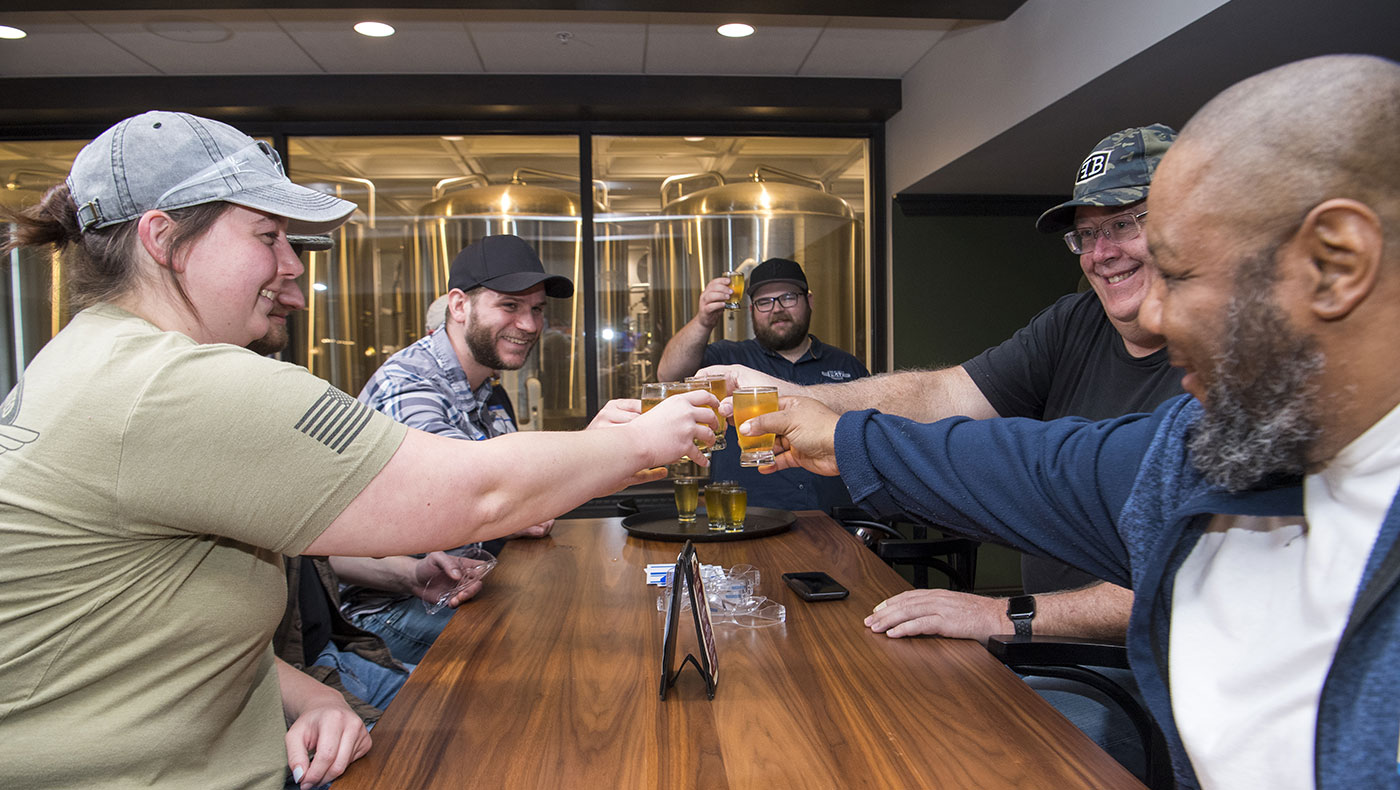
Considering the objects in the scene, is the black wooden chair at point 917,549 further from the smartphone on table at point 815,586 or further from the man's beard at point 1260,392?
the man's beard at point 1260,392

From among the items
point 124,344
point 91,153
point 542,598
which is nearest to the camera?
point 124,344

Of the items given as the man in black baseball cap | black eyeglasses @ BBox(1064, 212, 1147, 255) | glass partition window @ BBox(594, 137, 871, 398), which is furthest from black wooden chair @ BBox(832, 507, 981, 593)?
glass partition window @ BBox(594, 137, 871, 398)

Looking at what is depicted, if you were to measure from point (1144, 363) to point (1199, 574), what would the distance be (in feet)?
4.11

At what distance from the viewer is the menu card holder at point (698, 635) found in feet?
4.26

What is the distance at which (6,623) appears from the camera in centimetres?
108

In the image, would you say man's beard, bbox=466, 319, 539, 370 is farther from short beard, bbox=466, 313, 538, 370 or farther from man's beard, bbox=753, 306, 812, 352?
man's beard, bbox=753, 306, 812, 352

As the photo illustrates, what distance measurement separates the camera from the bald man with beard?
2.65 ft

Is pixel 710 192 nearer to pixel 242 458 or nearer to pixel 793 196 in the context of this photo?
pixel 793 196

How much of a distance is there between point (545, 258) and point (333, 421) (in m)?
4.28

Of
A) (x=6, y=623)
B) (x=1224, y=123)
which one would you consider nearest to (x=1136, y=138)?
(x=1224, y=123)

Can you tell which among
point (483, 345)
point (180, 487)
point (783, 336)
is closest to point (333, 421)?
point (180, 487)

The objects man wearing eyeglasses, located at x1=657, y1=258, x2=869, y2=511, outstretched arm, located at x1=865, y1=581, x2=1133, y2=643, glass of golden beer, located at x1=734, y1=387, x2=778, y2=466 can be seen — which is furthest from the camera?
man wearing eyeglasses, located at x1=657, y1=258, x2=869, y2=511

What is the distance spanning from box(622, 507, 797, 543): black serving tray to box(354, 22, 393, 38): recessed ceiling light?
9.10ft

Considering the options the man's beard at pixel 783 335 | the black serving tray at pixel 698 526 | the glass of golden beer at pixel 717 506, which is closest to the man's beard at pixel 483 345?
the black serving tray at pixel 698 526
